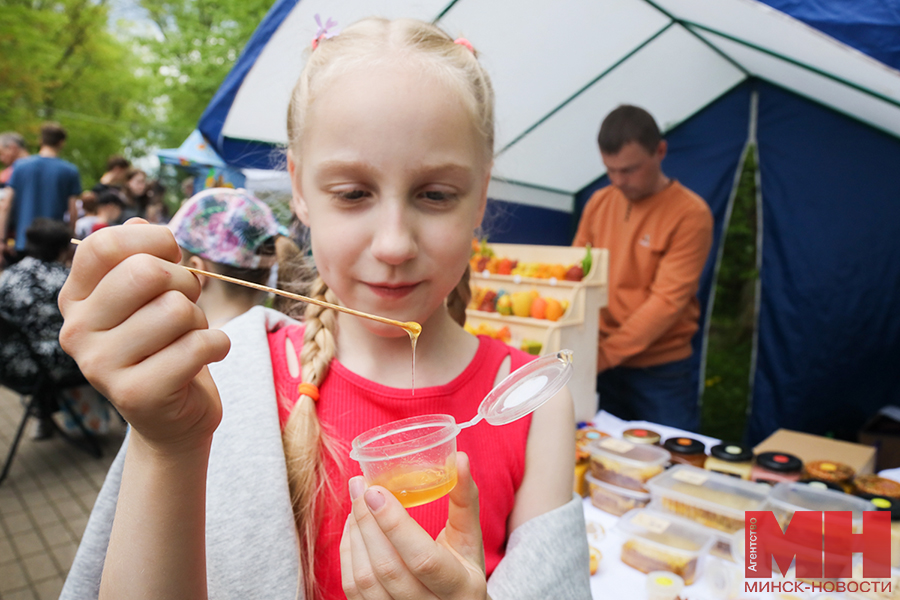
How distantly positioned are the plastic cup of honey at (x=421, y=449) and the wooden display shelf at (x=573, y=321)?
1482mm

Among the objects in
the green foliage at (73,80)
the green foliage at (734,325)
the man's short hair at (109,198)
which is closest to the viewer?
the green foliage at (734,325)

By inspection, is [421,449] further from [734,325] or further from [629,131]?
[734,325]

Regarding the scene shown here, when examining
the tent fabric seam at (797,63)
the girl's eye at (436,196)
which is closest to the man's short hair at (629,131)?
the tent fabric seam at (797,63)

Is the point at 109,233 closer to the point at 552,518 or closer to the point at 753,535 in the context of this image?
the point at 552,518

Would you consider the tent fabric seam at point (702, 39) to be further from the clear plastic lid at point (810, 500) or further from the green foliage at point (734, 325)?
the clear plastic lid at point (810, 500)

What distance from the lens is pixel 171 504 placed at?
2.55 ft

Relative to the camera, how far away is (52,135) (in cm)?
609

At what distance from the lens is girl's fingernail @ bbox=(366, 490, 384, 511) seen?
740 millimetres

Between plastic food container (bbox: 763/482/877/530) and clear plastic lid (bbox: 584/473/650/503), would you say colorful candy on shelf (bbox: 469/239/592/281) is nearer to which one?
clear plastic lid (bbox: 584/473/650/503)

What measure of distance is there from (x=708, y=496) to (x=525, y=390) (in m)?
1.23

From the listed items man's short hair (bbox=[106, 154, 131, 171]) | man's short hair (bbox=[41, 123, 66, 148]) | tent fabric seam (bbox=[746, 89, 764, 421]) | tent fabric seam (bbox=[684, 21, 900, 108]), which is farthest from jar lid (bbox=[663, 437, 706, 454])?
man's short hair (bbox=[106, 154, 131, 171])

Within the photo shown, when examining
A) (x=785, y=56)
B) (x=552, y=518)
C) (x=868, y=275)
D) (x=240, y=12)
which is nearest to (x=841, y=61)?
(x=785, y=56)

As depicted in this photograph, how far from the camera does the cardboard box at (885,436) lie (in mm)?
3832

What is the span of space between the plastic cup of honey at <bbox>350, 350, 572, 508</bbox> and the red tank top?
0.75 feet
